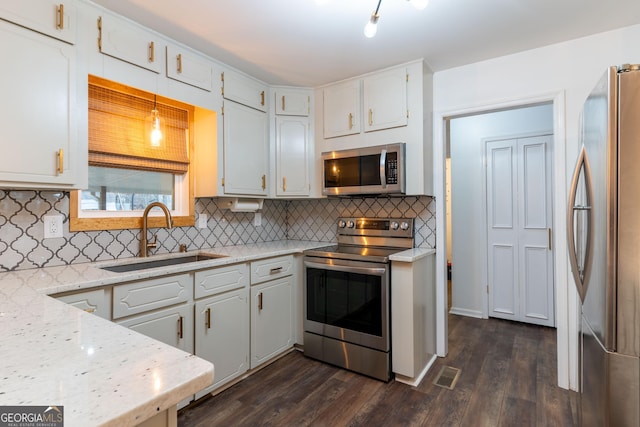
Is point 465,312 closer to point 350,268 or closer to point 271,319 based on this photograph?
point 350,268

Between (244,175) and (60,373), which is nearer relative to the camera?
(60,373)

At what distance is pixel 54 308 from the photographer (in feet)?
3.54

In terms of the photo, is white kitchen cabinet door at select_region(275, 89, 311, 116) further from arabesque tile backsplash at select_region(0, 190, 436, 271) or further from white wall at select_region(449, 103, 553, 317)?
white wall at select_region(449, 103, 553, 317)

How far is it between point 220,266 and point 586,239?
2007mm

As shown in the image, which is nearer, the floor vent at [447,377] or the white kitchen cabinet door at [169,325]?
the white kitchen cabinet door at [169,325]

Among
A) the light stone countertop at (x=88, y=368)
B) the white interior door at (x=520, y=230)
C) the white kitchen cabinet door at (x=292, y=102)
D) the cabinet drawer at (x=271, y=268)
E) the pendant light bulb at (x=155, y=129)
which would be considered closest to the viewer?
the light stone countertop at (x=88, y=368)

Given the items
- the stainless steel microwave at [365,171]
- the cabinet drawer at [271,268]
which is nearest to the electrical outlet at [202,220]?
the cabinet drawer at [271,268]

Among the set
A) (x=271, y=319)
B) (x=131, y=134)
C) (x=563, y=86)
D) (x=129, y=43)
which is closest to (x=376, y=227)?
(x=271, y=319)

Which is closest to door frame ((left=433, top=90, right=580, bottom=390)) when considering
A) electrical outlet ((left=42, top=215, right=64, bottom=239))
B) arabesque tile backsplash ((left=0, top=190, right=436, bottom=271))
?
arabesque tile backsplash ((left=0, top=190, right=436, bottom=271))

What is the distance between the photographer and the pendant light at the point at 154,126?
230 centimetres

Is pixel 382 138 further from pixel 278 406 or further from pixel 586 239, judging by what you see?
pixel 278 406

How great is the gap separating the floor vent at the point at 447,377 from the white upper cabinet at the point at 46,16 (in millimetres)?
3067

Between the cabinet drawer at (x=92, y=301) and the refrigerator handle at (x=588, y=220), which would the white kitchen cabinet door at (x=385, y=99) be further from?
the cabinet drawer at (x=92, y=301)

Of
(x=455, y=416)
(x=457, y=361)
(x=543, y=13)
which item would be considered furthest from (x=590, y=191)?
(x=457, y=361)
